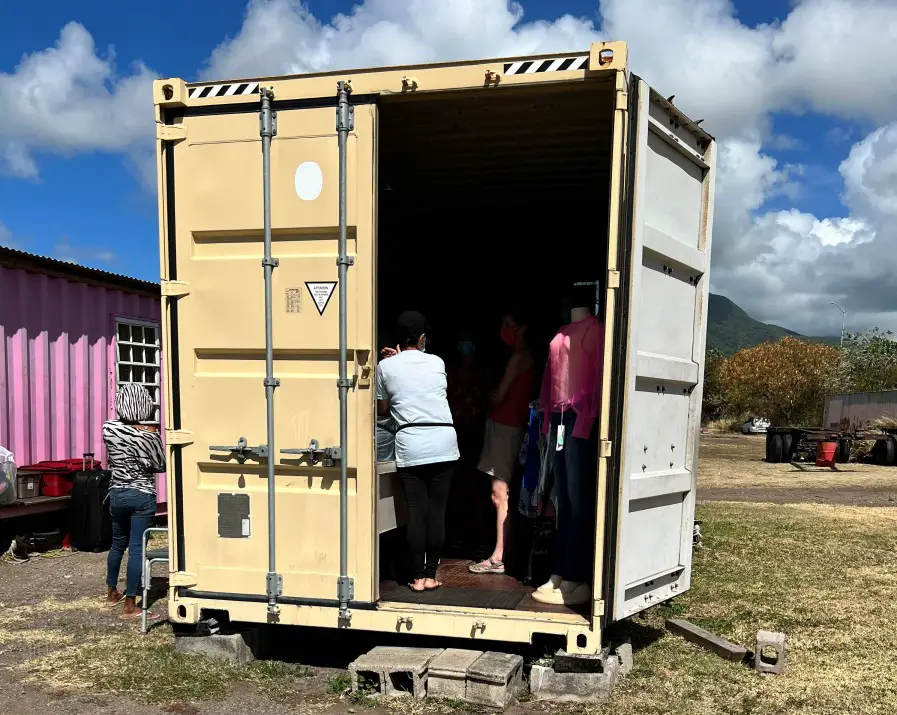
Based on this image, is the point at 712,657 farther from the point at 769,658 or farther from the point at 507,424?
the point at 507,424

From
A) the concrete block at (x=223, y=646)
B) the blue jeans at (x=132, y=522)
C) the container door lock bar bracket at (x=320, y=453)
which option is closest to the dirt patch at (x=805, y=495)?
the blue jeans at (x=132, y=522)

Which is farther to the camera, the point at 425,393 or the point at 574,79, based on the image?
the point at 425,393

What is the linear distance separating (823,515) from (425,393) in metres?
8.65

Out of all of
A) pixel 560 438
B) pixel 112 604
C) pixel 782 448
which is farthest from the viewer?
pixel 782 448

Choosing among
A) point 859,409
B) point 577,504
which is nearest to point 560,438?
point 577,504

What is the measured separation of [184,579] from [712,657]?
10.7ft

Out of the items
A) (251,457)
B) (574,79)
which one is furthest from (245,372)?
(574,79)

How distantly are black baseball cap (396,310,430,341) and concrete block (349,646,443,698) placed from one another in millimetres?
1834

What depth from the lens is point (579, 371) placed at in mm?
4410

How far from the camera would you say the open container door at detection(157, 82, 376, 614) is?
4.32m

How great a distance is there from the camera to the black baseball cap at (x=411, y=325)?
4676mm

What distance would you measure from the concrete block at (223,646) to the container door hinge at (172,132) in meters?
2.95

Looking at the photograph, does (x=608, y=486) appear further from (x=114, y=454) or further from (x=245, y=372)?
(x=114, y=454)

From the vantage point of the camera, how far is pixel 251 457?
4.46 meters
